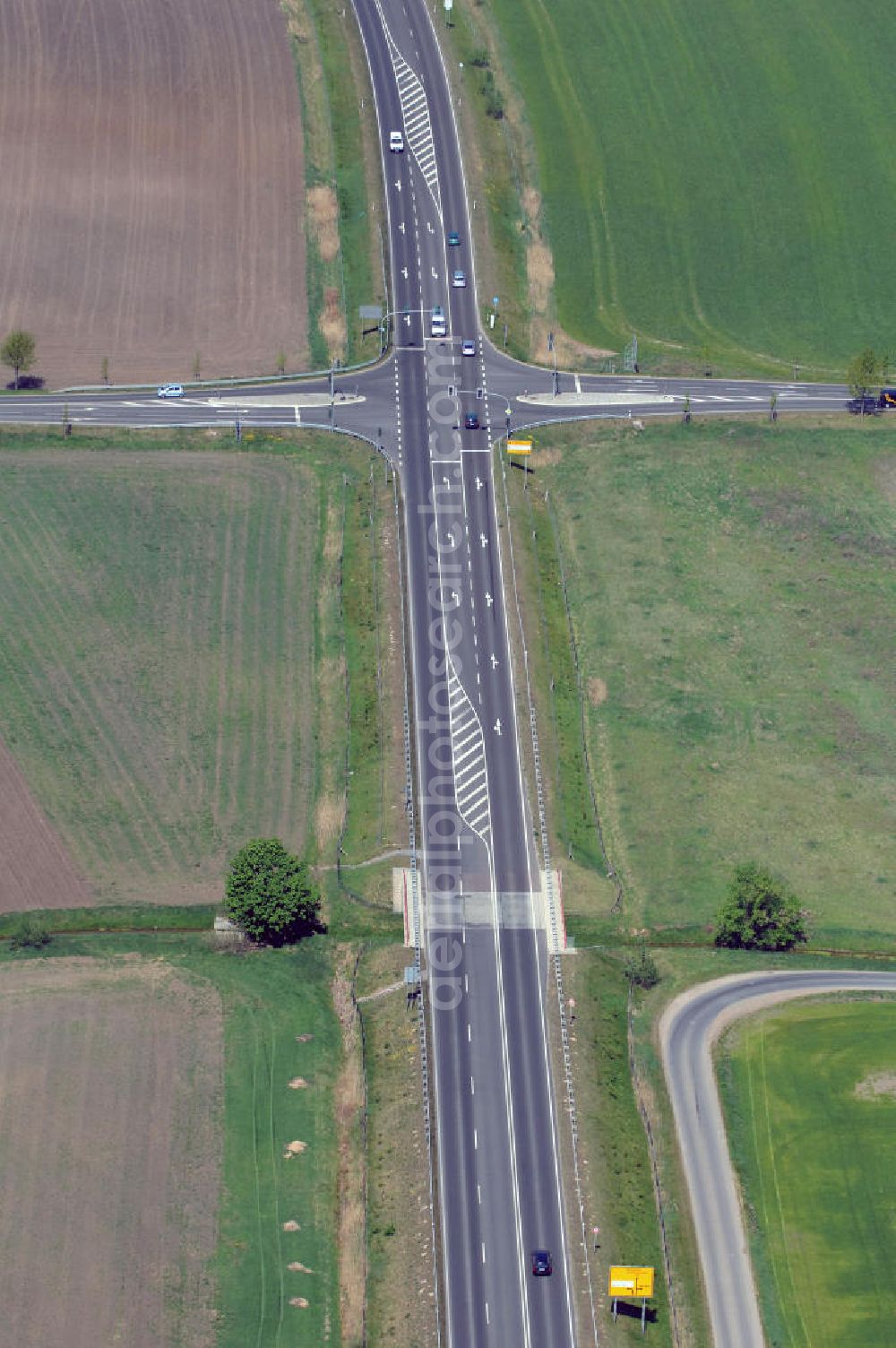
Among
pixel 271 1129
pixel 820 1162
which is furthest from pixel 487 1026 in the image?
pixel 820 1162

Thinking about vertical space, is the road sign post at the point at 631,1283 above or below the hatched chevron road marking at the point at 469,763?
below

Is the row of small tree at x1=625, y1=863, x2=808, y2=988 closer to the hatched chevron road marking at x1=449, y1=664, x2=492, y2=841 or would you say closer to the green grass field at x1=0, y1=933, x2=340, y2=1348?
the hatched chevron road marking at x1=449, y1=664, x2=492, y2=841

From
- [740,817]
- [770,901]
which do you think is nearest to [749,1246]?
[770,901]

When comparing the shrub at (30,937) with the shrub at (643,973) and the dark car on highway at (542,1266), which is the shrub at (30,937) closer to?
the shrub at (643,973)

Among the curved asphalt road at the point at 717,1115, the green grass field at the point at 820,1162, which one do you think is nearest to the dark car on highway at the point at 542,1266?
the curved asphalt road at the point at 717,1115

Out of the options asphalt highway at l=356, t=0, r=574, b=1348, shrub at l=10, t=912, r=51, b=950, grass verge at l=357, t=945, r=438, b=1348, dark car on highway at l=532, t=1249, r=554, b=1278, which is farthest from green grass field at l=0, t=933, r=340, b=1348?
dark car on highway at l=532, t=1249, r=554, b=1278

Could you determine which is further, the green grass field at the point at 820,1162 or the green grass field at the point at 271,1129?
the green grass field at the point at 820,1162

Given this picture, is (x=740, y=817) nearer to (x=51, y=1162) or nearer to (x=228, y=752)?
(x=228, y=752)
